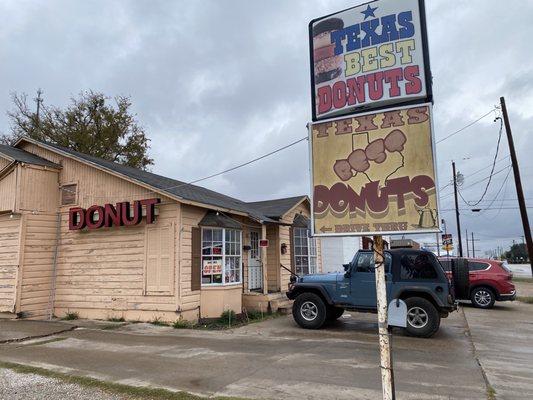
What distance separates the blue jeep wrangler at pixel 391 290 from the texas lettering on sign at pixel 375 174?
5.74 meters

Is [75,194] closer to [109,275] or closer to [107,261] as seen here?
[107,261]

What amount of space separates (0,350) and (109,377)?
11.9 feet

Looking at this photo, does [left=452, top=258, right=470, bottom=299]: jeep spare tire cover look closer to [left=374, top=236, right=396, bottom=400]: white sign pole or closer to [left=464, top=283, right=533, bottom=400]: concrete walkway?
[left=464, top=283, right=533, bottom=400]: concrete walkway

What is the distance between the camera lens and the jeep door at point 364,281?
1039 centimetres

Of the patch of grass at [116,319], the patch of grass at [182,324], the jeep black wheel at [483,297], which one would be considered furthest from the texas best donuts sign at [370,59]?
the jeep black wheel at [483,297]

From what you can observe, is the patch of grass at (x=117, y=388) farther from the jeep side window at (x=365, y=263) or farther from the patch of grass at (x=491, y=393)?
the jeep side window at (x=365, y=263)

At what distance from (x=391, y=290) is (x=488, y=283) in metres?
7.12

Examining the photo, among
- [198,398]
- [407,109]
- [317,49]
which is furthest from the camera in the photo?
[198,398]

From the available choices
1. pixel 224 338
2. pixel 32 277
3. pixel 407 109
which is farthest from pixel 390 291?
pixel 32 277

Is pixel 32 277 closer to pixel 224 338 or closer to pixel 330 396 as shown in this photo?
pixel 224 338

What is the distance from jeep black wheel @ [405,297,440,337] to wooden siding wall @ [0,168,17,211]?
11.3 meters

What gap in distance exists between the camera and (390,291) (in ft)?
32.9

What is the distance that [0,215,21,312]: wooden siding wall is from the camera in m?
12.7

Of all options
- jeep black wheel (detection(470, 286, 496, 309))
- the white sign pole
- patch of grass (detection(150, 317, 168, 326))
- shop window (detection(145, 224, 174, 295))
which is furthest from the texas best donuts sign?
jeep black wheel (detection(470, 286, 496, 309))
